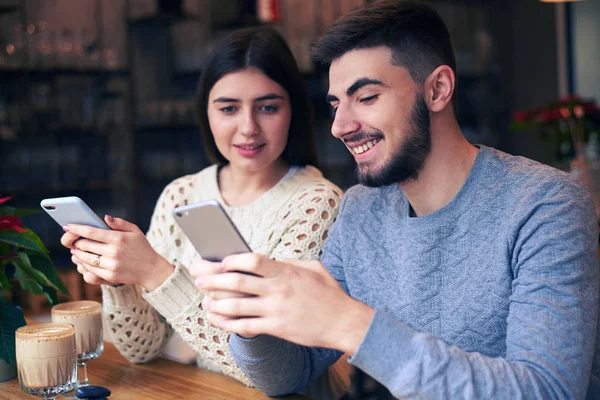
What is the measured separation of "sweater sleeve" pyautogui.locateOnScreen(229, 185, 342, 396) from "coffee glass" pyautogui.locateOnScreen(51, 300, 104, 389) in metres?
0.32

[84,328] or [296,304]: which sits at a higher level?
[296,304]

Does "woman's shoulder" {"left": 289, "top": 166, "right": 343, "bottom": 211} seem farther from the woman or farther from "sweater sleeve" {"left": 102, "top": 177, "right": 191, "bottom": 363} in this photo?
"sweater sleeve" {"left": 102, "top": 177, "right": 191, "bottom": 363}

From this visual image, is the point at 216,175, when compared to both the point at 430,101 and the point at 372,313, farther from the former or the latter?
the point at 372,313

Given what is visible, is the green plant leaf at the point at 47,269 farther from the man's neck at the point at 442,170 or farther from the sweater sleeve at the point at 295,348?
the man's neck at the point at 442,170

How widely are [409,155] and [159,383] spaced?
705mm

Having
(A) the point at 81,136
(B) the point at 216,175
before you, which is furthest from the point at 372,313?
(A) the point at 81,136

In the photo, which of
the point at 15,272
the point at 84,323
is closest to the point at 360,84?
the point at 84,323

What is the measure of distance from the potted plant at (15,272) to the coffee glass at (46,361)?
0.17 m

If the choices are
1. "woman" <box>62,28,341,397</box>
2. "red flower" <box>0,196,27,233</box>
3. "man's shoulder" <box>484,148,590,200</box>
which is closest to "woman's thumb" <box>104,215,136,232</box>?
"woman" <box>62,28,341,397</box>

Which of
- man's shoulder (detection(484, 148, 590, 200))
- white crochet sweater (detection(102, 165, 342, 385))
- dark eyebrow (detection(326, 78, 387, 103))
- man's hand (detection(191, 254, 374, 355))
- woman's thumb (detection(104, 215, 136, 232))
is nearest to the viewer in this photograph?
man's hand (detection(191, 254, 374, 355))

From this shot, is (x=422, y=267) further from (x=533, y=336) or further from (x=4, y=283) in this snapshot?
(x=4, y=283)

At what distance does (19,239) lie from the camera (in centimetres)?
154

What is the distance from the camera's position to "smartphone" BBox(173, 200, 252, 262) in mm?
1044

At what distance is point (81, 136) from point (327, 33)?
341 centimetres
